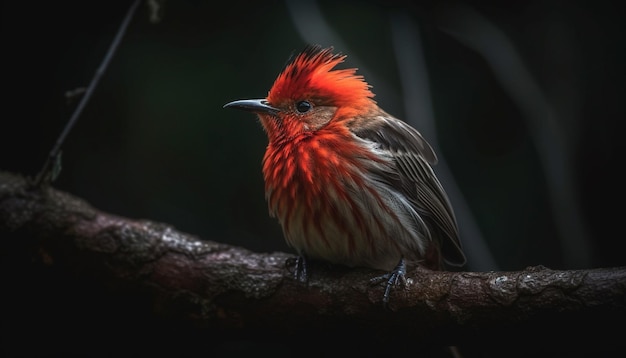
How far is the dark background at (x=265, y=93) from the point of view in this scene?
477cm

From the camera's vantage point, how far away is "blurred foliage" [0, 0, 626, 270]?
4.83 m

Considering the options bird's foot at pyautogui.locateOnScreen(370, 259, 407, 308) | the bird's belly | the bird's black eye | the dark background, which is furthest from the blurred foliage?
bird's foot at pyautogui.locateOnScreen(370, 259, 407, 308)

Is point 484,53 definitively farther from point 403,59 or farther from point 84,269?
point 84,269

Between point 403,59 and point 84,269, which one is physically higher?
point 403,59

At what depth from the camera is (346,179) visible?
3.23m

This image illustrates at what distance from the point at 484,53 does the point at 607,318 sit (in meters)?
3.09

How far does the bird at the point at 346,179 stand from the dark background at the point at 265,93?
112cm

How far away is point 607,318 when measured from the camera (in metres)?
2.26

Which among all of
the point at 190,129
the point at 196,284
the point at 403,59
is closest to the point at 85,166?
the point at 190,129

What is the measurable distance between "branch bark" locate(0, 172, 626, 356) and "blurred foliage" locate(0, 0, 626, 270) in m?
1.20

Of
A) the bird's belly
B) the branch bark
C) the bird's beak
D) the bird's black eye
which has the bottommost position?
the branch bark

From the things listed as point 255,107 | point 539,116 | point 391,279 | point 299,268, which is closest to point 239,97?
point 255,107

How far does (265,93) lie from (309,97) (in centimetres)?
135

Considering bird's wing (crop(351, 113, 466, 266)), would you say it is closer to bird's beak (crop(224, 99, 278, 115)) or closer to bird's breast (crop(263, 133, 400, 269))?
bird's breast (crop(263, 133, 400, 269))
